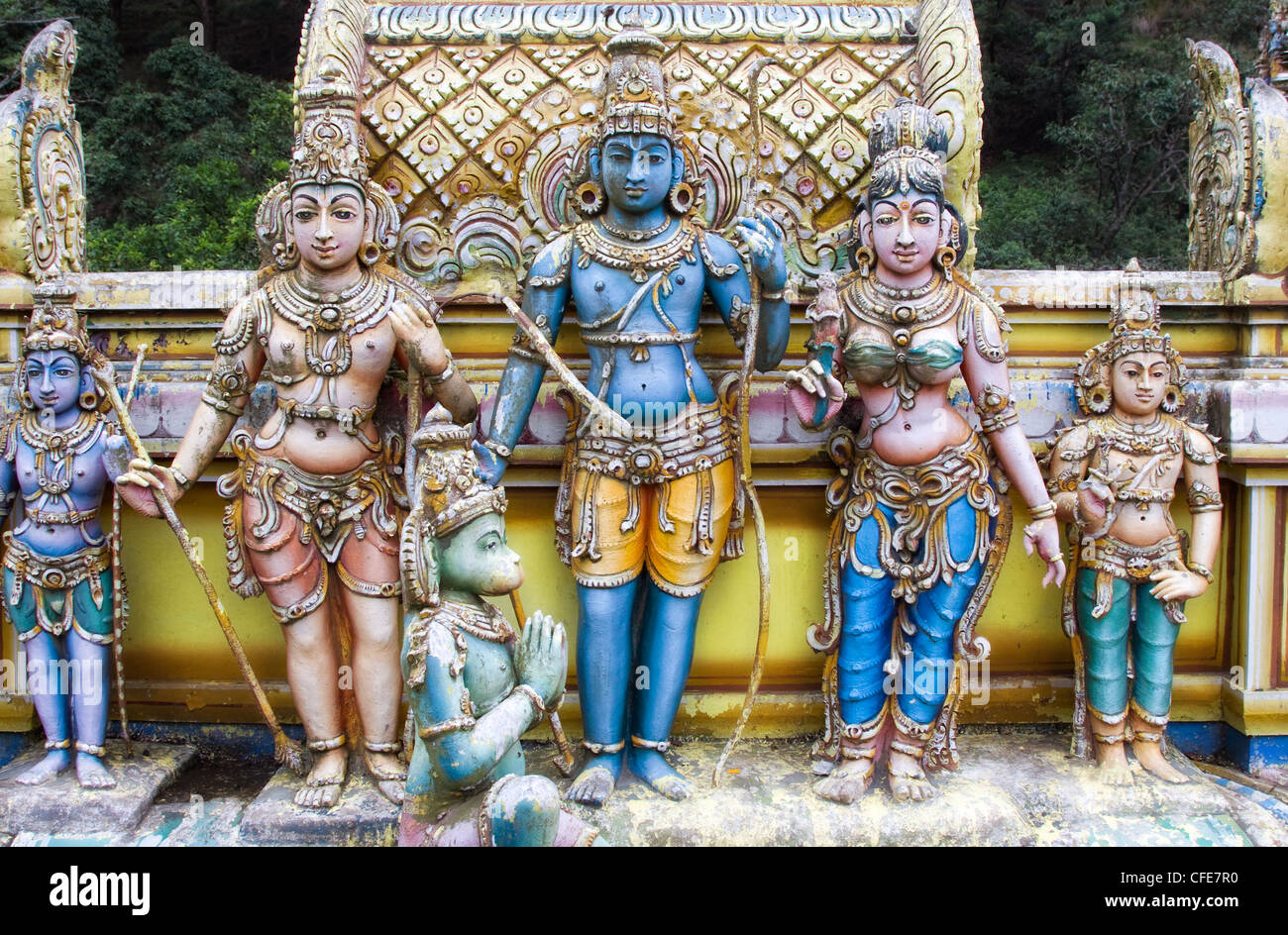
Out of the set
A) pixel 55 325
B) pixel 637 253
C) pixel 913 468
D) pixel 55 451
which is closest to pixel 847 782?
pixel 913 468

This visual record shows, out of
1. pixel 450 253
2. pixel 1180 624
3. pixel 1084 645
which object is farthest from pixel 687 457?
pixel 1180 624

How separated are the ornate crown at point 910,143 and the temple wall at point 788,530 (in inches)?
28.8

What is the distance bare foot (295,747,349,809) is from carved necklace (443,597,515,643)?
4.12 feet

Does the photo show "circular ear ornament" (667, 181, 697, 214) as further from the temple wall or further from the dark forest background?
the dark forest background

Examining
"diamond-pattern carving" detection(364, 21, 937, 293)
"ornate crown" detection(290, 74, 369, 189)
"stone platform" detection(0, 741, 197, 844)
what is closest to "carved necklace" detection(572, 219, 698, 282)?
"diamond-pattern carving" detection(364, 21, 937, 293)

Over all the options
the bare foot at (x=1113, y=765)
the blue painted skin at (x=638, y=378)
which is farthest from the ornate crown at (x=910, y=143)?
the bare foot at (x=1113, y=765)

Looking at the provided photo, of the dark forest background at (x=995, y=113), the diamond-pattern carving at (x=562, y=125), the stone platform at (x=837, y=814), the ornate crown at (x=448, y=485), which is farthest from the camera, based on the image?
the dark forest background at (x=995, y=113)

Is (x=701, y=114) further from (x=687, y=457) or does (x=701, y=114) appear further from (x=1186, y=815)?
(x=1186, y=815)

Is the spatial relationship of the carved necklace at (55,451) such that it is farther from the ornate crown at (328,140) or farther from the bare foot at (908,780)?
the bare foot at (908,780)

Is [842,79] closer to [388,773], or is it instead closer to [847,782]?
[847,782]

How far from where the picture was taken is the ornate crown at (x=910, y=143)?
4.23m

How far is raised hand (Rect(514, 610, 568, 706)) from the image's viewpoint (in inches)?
133

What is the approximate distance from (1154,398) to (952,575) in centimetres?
106

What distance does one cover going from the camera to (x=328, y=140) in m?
4.22
